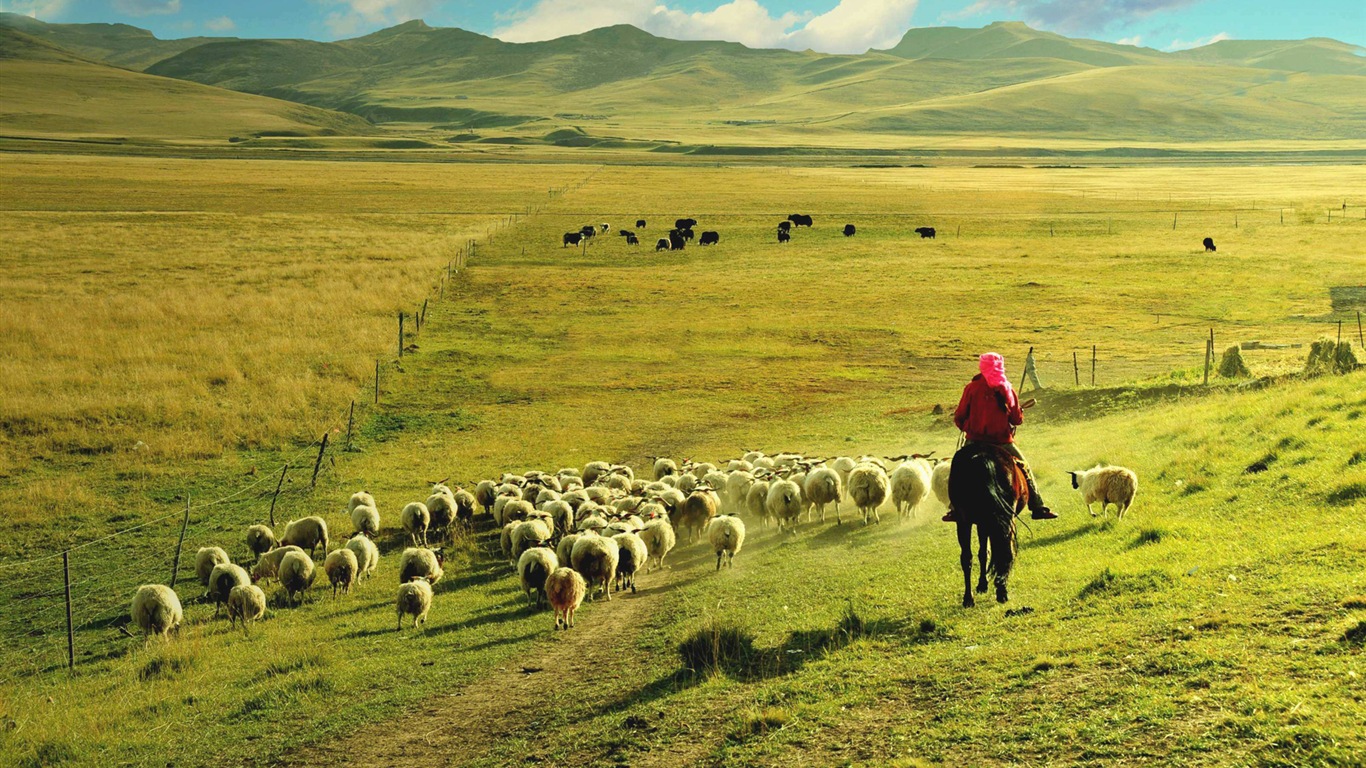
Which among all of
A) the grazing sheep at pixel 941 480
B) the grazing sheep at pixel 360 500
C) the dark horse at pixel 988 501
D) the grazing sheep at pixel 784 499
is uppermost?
the dark horse at pixel 988 501

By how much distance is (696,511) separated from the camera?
1661 cm

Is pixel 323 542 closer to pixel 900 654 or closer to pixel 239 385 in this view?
pixel 900 654

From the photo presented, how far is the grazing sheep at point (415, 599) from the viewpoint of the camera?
510 inches

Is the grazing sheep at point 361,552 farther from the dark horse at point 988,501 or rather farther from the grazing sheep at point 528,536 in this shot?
the dark horse at point 988,501

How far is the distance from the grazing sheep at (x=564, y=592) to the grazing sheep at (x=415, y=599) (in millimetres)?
→ 1793

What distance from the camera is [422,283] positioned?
4578 centimetres

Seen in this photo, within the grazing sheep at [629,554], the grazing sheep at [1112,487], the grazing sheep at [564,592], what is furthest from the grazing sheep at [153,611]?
the grazing sheep at [1112,487]

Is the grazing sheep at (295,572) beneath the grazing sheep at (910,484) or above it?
beneath

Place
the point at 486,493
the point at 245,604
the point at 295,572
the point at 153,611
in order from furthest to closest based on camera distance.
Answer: the point at 486,493
the point at 295,572
the point at 245,604
the point at 153,611

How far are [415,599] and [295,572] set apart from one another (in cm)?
269

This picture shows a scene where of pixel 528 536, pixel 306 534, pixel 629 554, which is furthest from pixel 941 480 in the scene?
pixel 306 534

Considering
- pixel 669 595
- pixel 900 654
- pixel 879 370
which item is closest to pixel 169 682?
pixel 669 595

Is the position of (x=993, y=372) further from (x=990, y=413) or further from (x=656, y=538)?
(x=656, y=538)

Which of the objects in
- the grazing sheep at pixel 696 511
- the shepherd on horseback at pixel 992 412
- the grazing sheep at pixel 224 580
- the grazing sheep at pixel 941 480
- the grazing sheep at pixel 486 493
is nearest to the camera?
the shepherd on horseback at pixel 992 412
